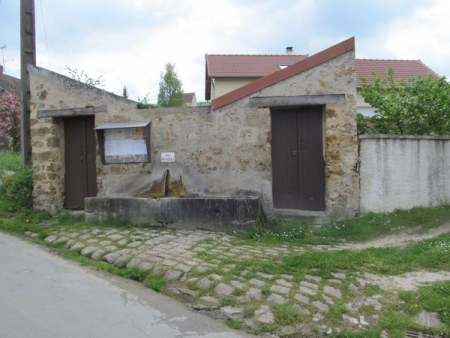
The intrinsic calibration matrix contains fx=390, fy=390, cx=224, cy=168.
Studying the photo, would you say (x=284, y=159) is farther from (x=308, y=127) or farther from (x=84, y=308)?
(x=84, y=308)

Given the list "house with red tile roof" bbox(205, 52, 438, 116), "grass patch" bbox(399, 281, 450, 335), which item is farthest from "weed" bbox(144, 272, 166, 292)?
"house with red tile roof" bbox(205, 52, 438, 116)

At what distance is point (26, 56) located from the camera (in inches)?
357

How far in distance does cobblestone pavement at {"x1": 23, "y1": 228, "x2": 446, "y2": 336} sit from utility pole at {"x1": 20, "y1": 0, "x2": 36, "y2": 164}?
3778 mm

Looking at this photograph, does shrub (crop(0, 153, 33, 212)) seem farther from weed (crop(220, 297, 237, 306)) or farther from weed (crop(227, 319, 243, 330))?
weed (crop(227, 319, 243, 330))

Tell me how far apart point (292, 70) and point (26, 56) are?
6217mm

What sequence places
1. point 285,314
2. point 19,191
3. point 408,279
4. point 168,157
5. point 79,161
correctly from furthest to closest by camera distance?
point 19,191
point 79,161
point 168,157
point 408,279
point 285,314

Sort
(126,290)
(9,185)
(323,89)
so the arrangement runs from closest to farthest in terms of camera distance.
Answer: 1. (126,290)
2. (323,89)
3. (9,185)

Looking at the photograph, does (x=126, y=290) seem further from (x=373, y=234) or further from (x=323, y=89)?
(x=323, y=89)

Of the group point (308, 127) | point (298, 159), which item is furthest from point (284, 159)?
point (308, 127)

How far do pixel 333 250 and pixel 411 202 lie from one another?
8.34 ft

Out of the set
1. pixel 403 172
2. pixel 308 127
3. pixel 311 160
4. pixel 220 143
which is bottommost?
pixel 403 172

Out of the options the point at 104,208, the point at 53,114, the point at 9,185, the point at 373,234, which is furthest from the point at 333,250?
the point at 9,185

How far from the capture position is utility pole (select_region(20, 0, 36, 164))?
9.06m

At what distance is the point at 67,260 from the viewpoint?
5.68 m
